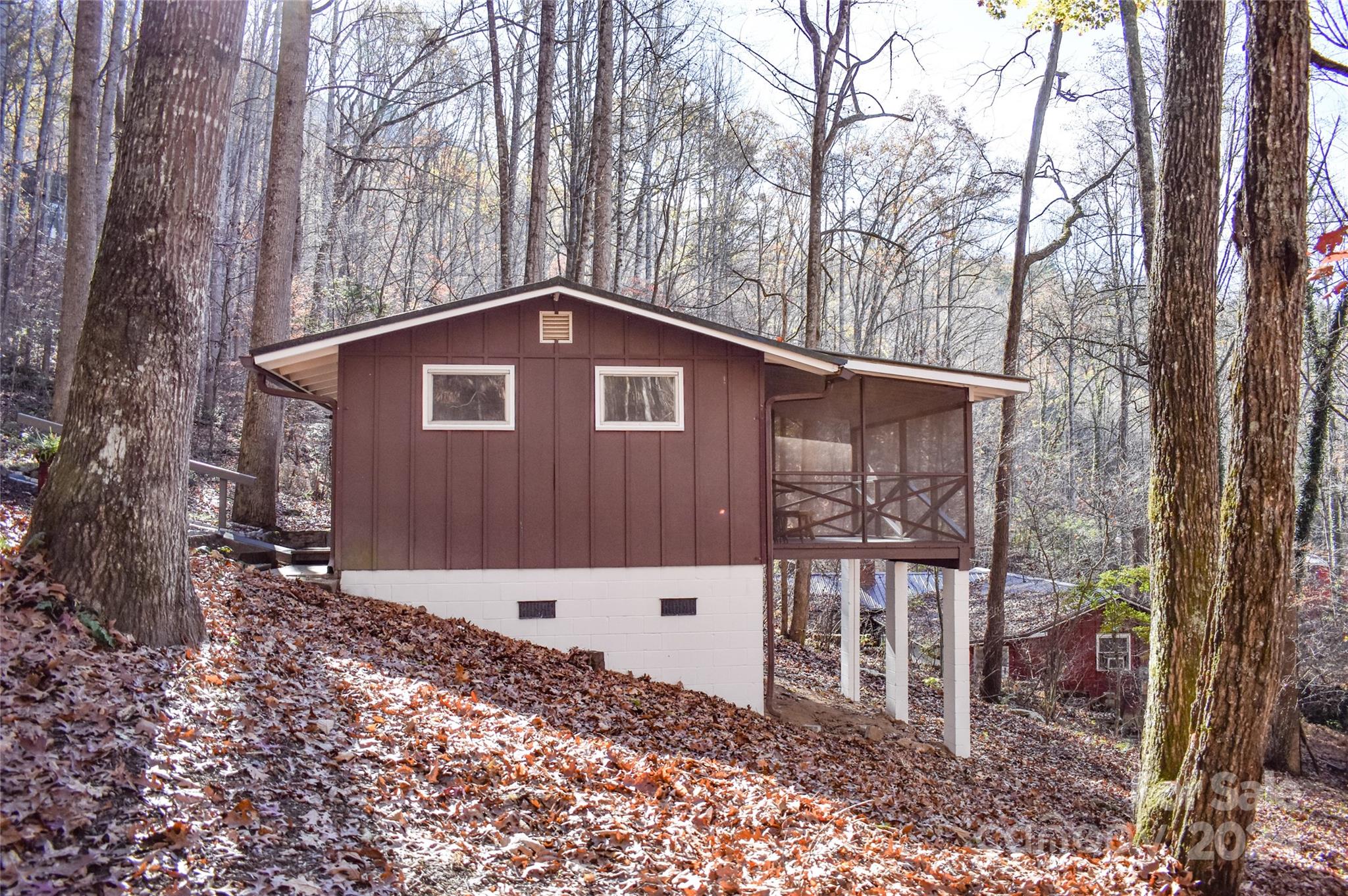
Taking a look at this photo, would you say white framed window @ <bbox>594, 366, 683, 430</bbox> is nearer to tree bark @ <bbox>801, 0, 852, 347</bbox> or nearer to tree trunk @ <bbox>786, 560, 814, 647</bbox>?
tree bark @ <bbox>801, 0, 852, 347</bbox>

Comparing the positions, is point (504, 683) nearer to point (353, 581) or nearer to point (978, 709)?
Result: point (353, 581)

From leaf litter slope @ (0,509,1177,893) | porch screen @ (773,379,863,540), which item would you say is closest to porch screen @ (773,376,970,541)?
porch screen @ (773,379,863,540)


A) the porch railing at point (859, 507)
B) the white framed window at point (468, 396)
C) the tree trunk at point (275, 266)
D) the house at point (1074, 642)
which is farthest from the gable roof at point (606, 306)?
the house at point (1074, 642)

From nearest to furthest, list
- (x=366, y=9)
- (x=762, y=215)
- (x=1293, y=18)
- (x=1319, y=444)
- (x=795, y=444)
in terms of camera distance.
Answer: (x=1293, y=18), (x=795, y=444), (x=1319, y=444), (x=366, y=9), (x=762, y=215)

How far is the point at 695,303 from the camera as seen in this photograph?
79.4 feet

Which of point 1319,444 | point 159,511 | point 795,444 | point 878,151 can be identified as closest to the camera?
point 159,511

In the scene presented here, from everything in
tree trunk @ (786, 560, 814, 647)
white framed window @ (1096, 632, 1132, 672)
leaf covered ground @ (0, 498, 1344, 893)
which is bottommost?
white framed window @ (1096, 632, 1132, 672)

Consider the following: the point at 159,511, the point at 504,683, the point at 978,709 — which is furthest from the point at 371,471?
the point at 978,709

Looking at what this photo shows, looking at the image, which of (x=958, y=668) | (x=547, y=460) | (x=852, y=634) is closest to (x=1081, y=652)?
(x=852, y=634)

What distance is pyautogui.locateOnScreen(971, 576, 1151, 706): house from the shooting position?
15.7 metres

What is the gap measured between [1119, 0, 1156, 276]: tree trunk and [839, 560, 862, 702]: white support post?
5.84 m

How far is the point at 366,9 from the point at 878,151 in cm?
1276

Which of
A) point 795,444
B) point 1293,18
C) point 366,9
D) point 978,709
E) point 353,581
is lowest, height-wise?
point 978,709

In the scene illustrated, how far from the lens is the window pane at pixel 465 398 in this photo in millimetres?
9062
